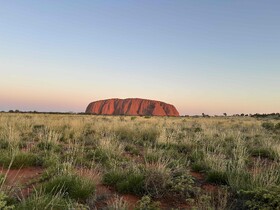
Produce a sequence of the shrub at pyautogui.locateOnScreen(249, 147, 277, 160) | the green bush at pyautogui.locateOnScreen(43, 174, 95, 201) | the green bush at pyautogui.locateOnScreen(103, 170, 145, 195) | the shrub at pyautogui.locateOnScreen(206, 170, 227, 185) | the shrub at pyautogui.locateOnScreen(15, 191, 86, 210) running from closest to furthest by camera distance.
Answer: the shrub at pyautogui.locateOnScreen(15, 191, 86, 210) → the green bush at pyautogui.locateOnScreen(43, 174, 95, 201) → the green bush at pyautogui.locateOnScreen(103, 170, 145, 195) → the shrub at pyautogui.locateOnScreen(206, 170, 227, 185) → the shrub at pyautogui.locateOnScreen(249, 147, 277, 160)

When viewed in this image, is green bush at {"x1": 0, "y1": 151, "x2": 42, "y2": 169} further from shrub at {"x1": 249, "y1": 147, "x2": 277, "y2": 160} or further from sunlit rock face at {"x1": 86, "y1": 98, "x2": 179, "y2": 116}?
sunlit rock face at {"x1": 86, "y1": 98, "x2": 179, "y2": 116}

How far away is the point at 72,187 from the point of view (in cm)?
488

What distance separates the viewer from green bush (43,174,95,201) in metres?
4.78

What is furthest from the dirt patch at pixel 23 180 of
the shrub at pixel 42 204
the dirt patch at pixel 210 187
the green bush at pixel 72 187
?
the dirt patch at pixel 210 187

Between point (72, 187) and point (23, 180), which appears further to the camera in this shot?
point (23, 180)

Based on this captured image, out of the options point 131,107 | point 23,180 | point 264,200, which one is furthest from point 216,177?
point 131,107

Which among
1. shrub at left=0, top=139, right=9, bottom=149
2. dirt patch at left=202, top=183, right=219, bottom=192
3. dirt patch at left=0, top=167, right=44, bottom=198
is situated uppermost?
shrub at left=0, top=139, right=9, bottom=149

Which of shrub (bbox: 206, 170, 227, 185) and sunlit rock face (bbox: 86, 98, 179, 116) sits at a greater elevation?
sunlit rock face (bbox: 86, 98, 179, 116)

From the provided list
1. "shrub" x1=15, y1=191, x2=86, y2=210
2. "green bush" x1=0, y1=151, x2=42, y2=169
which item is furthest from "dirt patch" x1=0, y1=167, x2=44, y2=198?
"shrub" x1=15, y1=191, x2=86, y2=210

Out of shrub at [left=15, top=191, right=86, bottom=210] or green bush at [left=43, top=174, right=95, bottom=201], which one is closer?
shrub at [left=15, top=191, right=86, bottom=210]

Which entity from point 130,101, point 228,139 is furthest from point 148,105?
point 228,139

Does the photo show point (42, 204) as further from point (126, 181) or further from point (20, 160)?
point (20, 160)

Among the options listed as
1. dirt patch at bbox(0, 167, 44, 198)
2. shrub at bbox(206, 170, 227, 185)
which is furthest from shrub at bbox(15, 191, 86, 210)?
shrub at bbox(206, 170, 227, 185)

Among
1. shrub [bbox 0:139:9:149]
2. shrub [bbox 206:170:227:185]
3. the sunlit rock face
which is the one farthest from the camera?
the sunlit rock face
